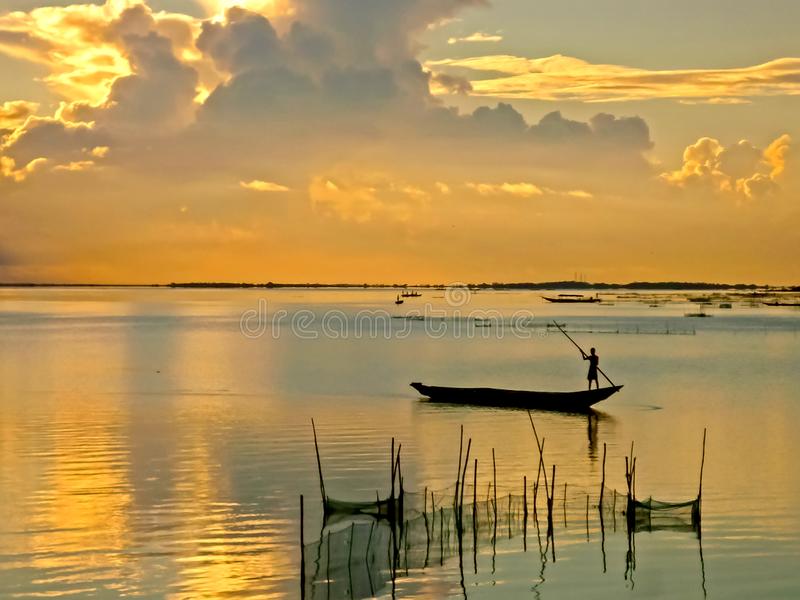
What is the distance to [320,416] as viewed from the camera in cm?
2778

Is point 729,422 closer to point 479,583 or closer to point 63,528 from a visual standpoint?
point 479,583

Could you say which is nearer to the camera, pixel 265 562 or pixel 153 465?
pixel 265 562

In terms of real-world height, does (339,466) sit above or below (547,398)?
below

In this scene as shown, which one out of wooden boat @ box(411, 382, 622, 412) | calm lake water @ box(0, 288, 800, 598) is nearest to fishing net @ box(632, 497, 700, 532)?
calm lake water @ box(0, 288, 800, 598)

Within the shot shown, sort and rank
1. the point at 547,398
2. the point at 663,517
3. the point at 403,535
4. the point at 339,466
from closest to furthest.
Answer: the point at 403,535 → the point at 663,517 → the point at 339,466 → the point at 547,398

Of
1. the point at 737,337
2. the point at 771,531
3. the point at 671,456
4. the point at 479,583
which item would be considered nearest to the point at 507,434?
Answer: the point at 671,456

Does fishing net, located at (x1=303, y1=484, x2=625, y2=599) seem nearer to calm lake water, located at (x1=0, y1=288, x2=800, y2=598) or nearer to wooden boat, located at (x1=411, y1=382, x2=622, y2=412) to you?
calm lake water, located at (x1=0, y1=288, x2=800, y2=598)

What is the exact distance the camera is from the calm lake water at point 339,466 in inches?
490

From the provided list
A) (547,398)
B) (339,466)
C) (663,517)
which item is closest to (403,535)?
(663,517)

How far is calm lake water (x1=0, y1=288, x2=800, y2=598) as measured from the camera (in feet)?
40.8

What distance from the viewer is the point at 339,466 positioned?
19.6 metres

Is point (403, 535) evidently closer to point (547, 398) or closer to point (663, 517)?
point (663, 517)

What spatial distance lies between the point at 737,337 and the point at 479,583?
57347 millimetres

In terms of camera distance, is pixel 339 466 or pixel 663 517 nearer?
pixel 663 517
